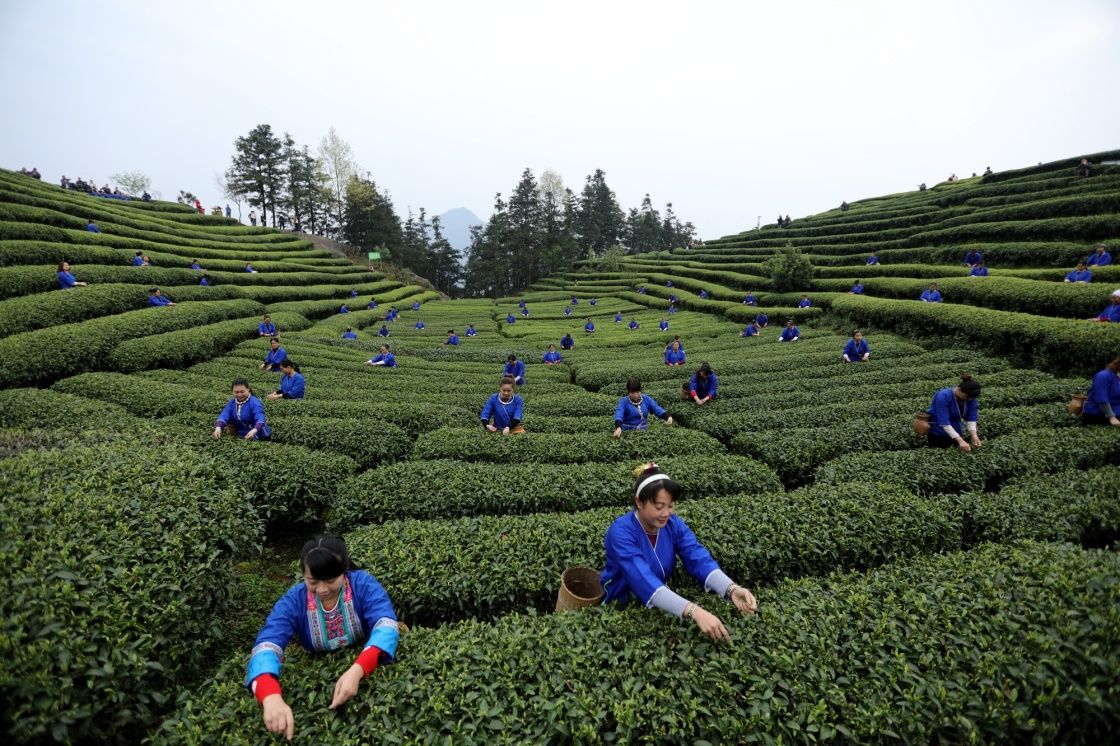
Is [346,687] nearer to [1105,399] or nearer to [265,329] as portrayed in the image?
[1105,399]

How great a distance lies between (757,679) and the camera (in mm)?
4023

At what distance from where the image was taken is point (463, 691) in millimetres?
4090

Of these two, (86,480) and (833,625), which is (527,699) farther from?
(86,480)

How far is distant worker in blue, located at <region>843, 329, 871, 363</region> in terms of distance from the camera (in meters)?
18.7

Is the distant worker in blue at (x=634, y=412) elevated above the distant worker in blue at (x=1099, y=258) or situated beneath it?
situated beneath

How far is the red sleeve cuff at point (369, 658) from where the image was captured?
3.98 meters

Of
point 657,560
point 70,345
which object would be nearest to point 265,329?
point 70,345

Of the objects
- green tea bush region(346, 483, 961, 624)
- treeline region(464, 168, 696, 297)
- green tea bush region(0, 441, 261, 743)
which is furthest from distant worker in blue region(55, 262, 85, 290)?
treeline region(464, 168, 696, 297)

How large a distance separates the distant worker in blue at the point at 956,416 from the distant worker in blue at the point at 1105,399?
10.2 ft

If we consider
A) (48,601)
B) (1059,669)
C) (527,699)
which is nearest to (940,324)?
(1059,669)

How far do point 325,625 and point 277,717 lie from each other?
31.6 inches

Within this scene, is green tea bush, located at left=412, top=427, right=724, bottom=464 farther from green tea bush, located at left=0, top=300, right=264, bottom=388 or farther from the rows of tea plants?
green tea bush, located at left=0, top=300, right=264, bottom=388

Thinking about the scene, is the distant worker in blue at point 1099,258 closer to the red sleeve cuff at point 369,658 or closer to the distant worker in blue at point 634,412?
the distant worker in blue at point 634,412

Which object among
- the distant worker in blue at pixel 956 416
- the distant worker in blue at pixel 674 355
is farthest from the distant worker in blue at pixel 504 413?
the distant worker in blue at pixel 674 355
